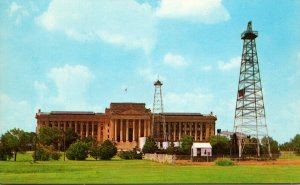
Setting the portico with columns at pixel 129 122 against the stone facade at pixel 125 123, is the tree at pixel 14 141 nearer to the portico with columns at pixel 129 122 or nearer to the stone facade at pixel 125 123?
the stone facade at pixel 125 123

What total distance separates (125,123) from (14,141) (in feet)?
301

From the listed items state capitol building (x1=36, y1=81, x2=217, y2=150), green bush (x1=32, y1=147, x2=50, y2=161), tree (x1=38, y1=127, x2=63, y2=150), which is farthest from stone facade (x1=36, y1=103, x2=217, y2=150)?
green bush (x1=32, y1=147, x2=50, y2=161)

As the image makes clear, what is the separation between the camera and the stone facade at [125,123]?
6560 inches

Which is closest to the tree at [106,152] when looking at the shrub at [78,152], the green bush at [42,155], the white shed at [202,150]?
the shrub at [78,152]

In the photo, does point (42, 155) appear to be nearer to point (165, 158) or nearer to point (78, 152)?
point (78, 152)

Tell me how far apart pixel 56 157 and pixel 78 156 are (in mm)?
4294

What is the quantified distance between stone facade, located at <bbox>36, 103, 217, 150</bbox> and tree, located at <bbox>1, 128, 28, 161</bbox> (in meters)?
73.3

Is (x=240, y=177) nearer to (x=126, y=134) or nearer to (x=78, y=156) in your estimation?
(x=78, y=156)

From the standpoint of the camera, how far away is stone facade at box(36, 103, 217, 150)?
167 m

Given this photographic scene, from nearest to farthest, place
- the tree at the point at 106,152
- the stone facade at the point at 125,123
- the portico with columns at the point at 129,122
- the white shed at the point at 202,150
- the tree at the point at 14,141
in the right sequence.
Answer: the tree at the point at 14,141
the white shed at the point at 202,150
the tree at the point at 106,152
the portico with columns at the point at 129,122
the stone facade at the point at 125,123

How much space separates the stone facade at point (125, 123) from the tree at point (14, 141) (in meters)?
73.3

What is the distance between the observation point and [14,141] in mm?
78062

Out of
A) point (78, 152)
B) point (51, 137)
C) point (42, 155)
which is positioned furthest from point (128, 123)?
point (42, 155)

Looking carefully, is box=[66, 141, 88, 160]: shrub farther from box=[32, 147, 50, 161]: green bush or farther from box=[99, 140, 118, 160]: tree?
box=[32, 147, 50, 161]: green bush
